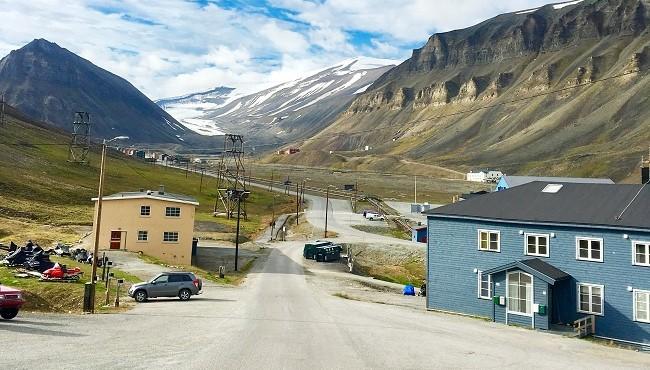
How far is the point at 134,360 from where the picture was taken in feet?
57.0

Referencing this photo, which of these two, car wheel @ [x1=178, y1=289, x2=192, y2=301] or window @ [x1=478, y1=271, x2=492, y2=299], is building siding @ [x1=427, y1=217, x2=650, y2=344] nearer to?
window @ [x1=478, y1=271, x2=492, y2=299]

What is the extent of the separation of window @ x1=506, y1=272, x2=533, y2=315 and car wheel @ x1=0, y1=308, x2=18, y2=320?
1083 inches

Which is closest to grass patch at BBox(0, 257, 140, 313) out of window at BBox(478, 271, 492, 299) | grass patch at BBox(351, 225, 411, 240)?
window at BBox(478, 271, 492, 299)

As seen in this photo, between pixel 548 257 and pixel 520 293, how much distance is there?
10.9ft

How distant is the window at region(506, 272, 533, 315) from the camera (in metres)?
34.0

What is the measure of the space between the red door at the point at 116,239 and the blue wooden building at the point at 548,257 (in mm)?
35767

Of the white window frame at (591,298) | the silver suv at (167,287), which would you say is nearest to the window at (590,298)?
the white window frame at (591,298)

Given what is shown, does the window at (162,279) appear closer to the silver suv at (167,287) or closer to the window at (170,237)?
the silver suv at (167,287)

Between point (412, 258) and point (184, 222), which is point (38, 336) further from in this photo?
point (412, 258)

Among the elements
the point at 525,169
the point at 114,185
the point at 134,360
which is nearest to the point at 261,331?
the point at 134,360

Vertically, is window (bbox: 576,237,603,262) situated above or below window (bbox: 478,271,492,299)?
above

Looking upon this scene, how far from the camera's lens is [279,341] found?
22.1 m

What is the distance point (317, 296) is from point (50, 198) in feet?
256

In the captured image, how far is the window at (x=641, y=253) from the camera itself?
104 feet
